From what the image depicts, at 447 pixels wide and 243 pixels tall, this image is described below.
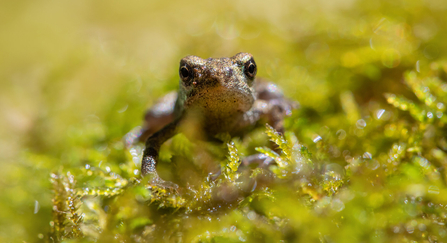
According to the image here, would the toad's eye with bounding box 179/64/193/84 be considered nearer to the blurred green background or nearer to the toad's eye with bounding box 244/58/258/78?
the toad's eye with bounding box 244/58/258/78

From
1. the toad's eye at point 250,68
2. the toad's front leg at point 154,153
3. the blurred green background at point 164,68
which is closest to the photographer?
the toad's front leg at point 154,153

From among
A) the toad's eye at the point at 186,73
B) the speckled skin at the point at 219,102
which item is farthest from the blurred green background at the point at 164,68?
the toad's eye at the point at 186,73

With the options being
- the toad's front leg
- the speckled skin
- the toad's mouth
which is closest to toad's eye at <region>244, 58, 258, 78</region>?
the speckled skin

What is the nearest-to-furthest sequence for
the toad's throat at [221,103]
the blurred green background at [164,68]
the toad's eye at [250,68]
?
1. the toad's throat at [221,103]
2. the toad's eye at [250,68]
3. the blurred green background at [164,68]

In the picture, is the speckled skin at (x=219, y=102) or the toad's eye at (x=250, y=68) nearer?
the speckled skin at (x=219, y=102)

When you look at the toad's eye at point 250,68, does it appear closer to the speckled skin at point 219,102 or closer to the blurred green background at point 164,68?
the speckled skin at point 219,102

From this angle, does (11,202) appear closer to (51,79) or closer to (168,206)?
(168,206)
